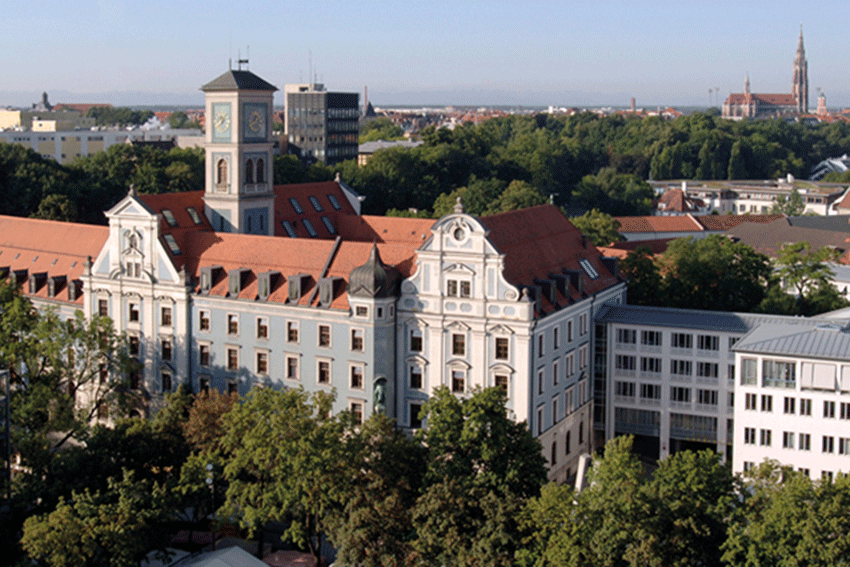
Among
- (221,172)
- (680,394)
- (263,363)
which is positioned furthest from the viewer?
(221,172)

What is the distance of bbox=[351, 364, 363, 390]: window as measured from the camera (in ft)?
223

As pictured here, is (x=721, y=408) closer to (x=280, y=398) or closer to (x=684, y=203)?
(x=280, y=398)

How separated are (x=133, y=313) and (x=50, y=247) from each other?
1209 cm

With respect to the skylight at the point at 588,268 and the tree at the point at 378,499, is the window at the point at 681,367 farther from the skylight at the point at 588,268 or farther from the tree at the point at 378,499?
the tree at the point at 378,499

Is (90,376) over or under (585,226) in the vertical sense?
under

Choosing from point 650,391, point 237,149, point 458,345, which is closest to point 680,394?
point 650,391

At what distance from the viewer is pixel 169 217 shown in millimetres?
79312

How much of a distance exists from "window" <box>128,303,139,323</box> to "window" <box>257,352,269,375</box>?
9555 mm

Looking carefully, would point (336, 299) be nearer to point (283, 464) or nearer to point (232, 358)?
point (232, 358)

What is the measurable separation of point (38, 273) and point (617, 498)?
49.8m

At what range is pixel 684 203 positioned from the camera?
606 ft

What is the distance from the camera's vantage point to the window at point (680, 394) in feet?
238

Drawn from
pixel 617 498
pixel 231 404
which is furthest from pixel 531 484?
pixel 231 404

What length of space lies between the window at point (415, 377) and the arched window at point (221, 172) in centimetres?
2430
